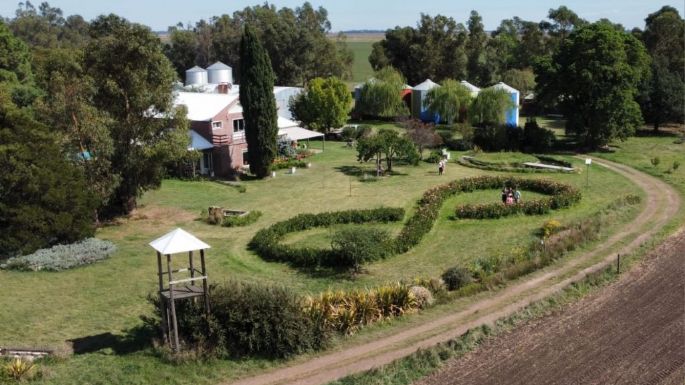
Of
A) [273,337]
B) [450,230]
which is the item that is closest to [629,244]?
[450,230]

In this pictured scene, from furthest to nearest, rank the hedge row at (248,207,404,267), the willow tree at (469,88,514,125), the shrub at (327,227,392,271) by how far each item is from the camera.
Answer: the willow tree at (469,88,514,125), the hedge row at (248,207,404,267), the shrub at (327,227,392,271)

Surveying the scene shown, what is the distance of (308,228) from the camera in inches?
1156

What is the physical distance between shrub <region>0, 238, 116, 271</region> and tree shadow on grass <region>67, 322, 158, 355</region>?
7338 mm

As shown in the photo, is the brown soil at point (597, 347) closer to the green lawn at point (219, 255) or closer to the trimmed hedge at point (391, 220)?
the green lawn at point (219, 255)

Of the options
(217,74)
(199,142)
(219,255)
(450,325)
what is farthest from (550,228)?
(217,74)

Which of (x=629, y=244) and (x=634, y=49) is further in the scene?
(x=634, y=49)

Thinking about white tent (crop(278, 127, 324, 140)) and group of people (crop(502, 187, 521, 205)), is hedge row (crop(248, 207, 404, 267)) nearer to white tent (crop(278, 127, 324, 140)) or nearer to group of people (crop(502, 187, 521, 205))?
group of people (crop(502, 187, 521, 205))

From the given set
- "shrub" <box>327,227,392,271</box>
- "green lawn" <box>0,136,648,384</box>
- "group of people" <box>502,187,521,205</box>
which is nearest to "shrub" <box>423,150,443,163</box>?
"green lawn" <box>0,136,648,384</box>

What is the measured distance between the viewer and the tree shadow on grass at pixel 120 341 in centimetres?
1672

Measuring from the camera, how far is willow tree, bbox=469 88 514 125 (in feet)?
178

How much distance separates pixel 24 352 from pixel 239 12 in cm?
10224

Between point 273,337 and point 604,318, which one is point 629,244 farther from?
point 273,337

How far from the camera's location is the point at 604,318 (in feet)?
57.8

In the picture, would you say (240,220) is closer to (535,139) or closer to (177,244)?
(177,244)
